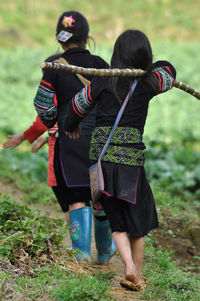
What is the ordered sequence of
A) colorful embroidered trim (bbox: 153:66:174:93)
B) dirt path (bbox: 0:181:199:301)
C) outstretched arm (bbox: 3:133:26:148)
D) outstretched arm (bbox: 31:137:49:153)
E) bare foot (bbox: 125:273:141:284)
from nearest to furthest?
1. bare foot (bbox: 125:273:141:284)
2. colorful embroidered trim (bbox: 153:66:174:93)
3. dirt path (bbox: 0:181:199:301)
4. outstretched arm (bbox: 3:133:26:148)
5. outstretched arm (bbox: 31:137:49:153)

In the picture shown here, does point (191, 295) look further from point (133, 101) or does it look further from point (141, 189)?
point (133, 101)

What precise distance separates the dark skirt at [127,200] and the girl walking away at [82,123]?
1.67ft

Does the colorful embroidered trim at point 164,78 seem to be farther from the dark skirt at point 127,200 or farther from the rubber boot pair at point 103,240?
the rubber boot pair at point 103,240

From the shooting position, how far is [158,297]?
3348mm

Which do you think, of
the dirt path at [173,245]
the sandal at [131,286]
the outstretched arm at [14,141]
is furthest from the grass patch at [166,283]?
the outstretched arm at [14,141]

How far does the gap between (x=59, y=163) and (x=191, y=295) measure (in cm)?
135

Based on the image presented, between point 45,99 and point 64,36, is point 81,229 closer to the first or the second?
point 45,99

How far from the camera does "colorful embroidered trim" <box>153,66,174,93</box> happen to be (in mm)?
3418

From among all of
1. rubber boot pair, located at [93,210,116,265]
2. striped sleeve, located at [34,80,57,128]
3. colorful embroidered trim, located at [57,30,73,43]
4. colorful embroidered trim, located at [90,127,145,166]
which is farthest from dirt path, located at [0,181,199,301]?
colorful embroidered trim, located at [57,30,73,43]

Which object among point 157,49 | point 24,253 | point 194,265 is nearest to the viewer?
point 24,253

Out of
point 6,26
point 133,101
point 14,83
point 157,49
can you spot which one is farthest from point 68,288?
point 6,26

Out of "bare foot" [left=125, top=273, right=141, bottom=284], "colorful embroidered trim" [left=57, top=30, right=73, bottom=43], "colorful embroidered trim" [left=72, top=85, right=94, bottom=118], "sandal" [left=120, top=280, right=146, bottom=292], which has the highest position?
"colorful embroidered trim" [left=57, top=30, right=73, bottom=43]

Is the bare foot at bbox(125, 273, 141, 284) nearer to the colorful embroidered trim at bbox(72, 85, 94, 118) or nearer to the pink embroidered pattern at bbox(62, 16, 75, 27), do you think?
the colorful embroidered trim at bbox(72, 85, 94, 118)

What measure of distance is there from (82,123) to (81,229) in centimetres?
79
